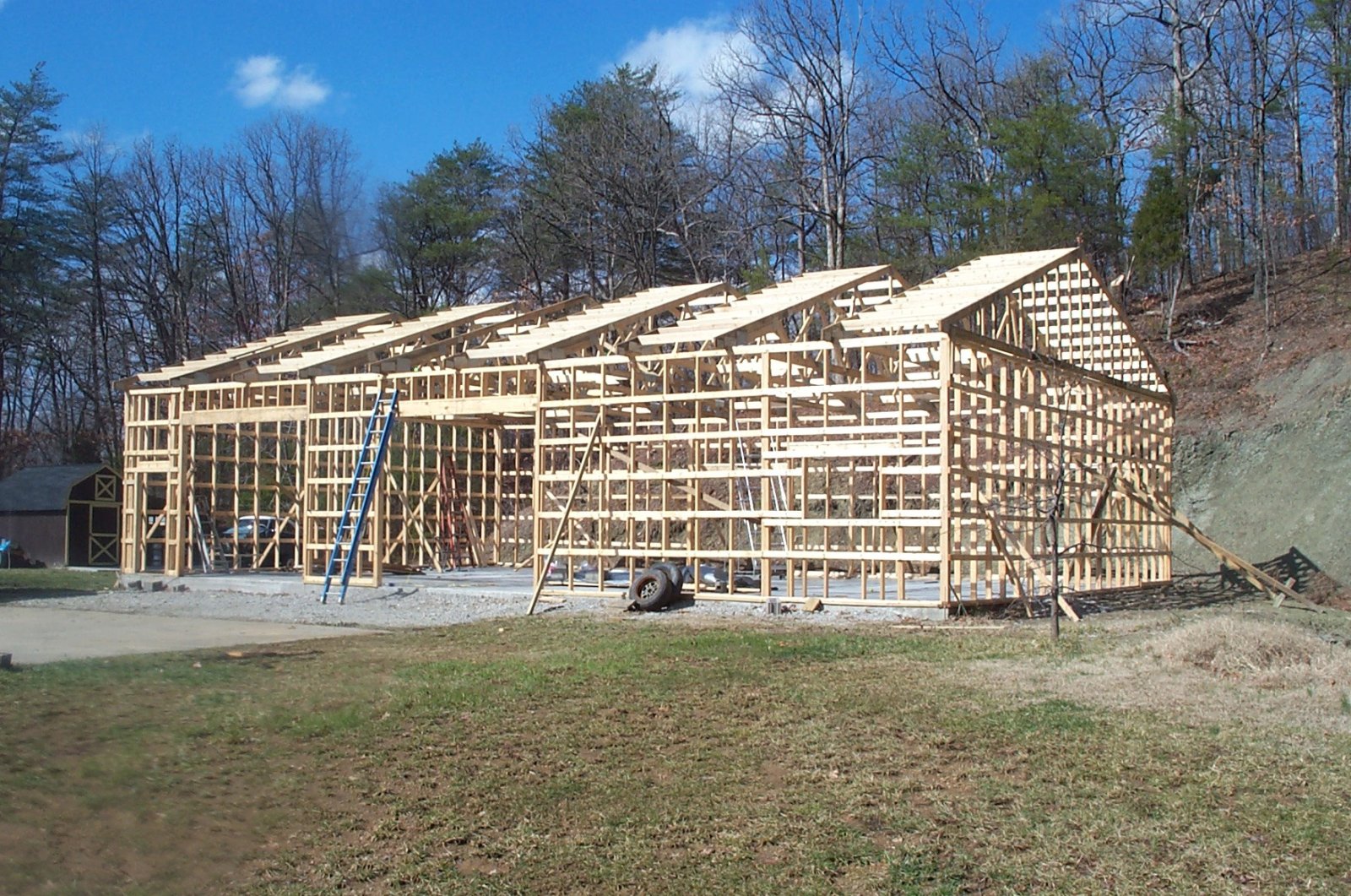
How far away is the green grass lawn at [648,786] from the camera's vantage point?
5.46 metres

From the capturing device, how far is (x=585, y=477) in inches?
633

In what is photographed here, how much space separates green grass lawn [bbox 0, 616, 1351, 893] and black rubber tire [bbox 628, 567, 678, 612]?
17.2 feet

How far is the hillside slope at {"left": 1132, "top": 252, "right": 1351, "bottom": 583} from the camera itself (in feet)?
63.8

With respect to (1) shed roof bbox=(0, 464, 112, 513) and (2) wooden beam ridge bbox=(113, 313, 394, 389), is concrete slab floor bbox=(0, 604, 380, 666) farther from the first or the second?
(1) shed roof bbox=(0, 464, 112, 513)

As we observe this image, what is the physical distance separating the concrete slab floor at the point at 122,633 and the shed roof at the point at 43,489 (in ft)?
52.0

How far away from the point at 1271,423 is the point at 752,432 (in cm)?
1178

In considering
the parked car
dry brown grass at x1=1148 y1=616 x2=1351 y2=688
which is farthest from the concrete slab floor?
the parked car

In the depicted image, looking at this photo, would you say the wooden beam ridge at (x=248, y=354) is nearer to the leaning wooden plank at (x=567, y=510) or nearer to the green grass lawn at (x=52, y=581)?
the green grass lawn at (x=52, y=581)

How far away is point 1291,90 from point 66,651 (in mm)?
31771

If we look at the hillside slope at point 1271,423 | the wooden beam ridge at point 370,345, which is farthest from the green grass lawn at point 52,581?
the hillside slope at point 1271,423

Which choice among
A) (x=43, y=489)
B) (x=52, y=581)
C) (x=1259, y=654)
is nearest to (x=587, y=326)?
(x=1259, y=654)

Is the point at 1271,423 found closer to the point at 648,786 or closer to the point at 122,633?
the point at 648,786

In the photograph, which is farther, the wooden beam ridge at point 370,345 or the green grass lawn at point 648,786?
the wooden beam ridge at point 370,345

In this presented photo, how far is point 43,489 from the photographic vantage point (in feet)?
104
